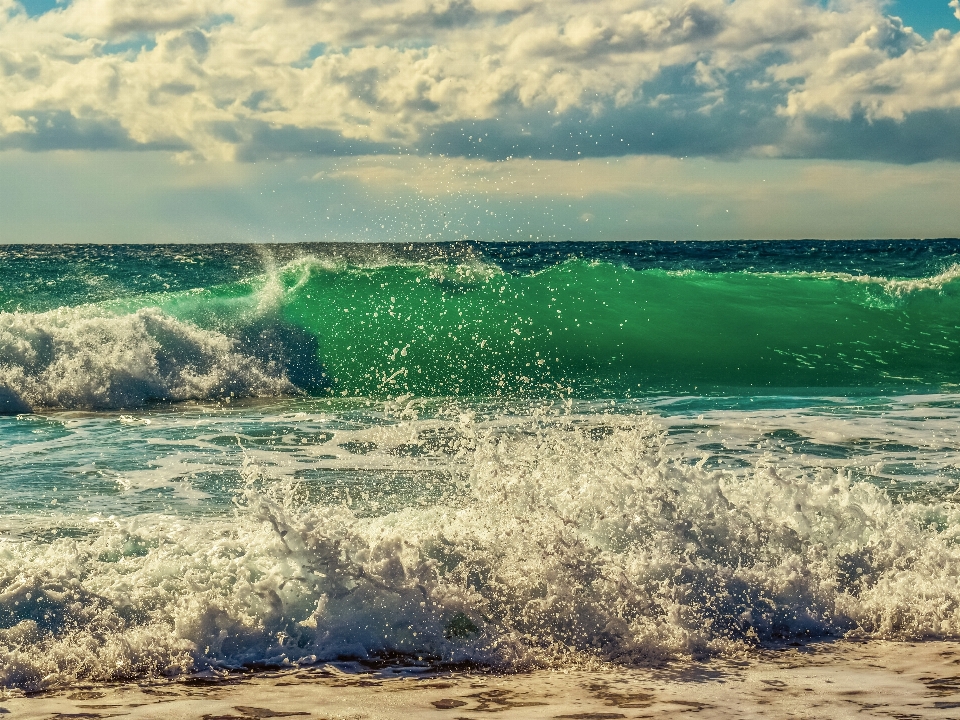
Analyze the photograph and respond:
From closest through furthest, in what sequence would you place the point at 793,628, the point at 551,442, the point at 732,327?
the point at 793,628 → the point at 551,442 → the point at 732,327

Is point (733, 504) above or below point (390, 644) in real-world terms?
above

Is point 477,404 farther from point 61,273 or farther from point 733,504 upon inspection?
point 61,273

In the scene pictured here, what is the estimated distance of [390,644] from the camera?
4.59 meters

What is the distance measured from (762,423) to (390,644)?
6.10 meters

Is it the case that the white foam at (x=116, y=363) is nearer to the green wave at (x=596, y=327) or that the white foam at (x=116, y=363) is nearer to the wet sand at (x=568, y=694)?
the green wave at (x=596, y=327)

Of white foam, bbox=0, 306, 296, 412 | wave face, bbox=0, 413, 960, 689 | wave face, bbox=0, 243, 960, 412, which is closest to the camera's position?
wave face, bbox=0, 413, 960, 689

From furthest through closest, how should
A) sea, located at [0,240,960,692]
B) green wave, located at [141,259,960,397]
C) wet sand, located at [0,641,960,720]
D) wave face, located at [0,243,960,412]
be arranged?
green wave, located at [141,259,960,397], wave face, located at [0,243,960,412], sea, located at [0,240,960,692], wet sand, located at [0,641,960,720]

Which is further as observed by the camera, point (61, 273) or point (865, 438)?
point (61, 273)

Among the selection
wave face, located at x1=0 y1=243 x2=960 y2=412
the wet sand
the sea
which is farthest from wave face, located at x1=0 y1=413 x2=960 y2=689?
wave face, located at x1=0 y1=243 x2=960 y2=412

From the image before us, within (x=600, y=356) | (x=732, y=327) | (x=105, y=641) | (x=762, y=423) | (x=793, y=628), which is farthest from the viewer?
(x=732, y=327)

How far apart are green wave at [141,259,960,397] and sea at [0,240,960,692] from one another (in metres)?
0.19

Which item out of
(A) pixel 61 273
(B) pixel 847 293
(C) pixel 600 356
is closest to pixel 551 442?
(C) pixel 600 356

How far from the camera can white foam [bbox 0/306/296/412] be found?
41.1 ft

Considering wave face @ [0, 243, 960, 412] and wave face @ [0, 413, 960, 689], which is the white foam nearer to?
wave face @ [0, 243, 960, 412]
